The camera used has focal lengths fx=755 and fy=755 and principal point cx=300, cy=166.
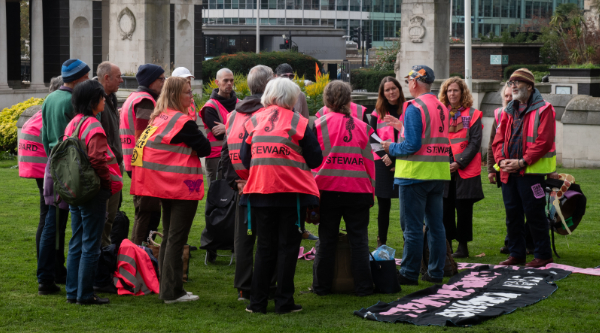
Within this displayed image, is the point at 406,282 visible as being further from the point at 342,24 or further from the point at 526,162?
the point at 342,24

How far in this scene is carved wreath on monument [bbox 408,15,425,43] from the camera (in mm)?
23734

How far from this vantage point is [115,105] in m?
7.59

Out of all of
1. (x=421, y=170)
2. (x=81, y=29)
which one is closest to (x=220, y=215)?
(x=421, y=170)

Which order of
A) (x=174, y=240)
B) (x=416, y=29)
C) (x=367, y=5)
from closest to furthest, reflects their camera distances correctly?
1. (x=174, y=240)
2. (x=416, y=29)
3. (x=367, y=5)

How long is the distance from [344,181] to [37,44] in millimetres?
34360

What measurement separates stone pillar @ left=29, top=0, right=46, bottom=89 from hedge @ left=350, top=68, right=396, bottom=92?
18.3m

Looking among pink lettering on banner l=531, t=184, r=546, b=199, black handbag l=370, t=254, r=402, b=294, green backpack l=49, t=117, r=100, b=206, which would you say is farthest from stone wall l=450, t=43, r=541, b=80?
green backpack l=49, t=117, r=100, b=206

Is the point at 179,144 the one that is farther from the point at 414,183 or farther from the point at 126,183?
the point at 126,183

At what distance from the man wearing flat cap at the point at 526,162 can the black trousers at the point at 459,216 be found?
582mm

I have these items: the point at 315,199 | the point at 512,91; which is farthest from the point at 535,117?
the point at 315,199

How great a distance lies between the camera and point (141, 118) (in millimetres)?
7773

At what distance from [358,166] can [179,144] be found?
162cm

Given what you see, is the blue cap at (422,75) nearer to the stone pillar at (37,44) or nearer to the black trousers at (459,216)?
the black trousers at (459,216)

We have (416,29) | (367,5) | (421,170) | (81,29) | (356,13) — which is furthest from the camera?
(367,5)
